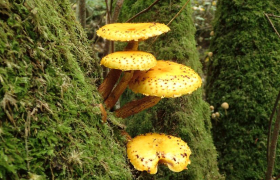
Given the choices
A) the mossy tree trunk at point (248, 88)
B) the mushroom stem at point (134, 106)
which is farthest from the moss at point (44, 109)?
the mossy tree trunk at point (248, 88)

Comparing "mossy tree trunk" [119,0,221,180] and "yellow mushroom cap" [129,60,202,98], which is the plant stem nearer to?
"mossy tree trunk" [119,0,221,180]

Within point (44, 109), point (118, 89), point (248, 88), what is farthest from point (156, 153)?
point (248, 88)

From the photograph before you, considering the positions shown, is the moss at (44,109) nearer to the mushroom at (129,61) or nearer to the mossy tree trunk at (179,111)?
the mushroom at (129,61)

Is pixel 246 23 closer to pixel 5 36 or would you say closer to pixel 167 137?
pixel 167 137

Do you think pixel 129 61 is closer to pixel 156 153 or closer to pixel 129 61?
pixel 129 61

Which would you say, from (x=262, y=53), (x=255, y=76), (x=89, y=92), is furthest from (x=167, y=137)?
(x=262, y=53)

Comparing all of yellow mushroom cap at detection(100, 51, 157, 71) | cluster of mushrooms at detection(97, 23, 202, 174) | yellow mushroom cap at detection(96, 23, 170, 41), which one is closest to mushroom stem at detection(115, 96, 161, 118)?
cluster of mushrooms at detection(97, 23, 202, 174)
